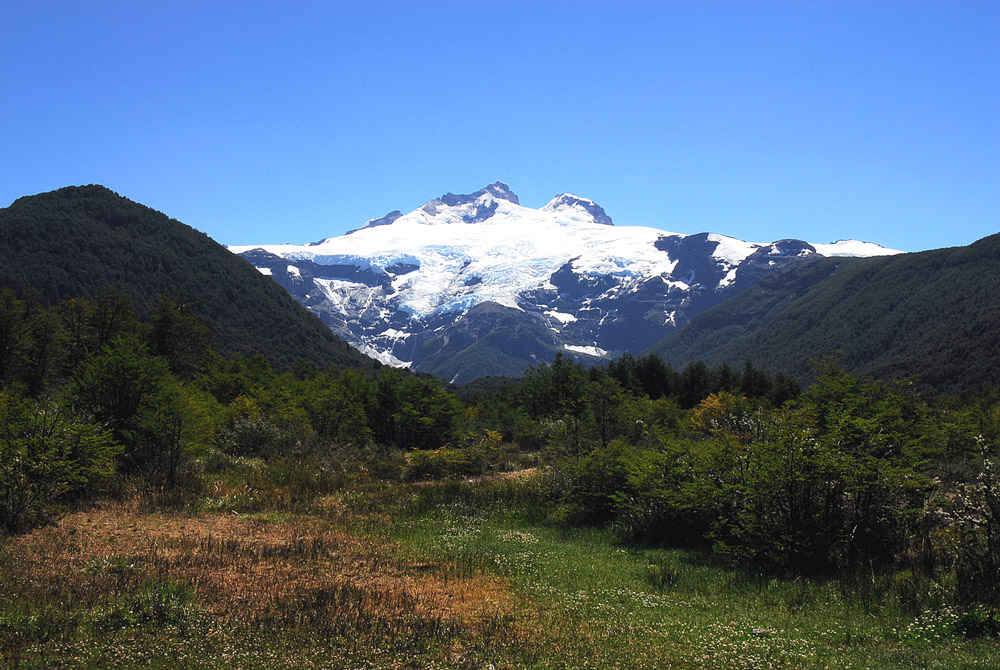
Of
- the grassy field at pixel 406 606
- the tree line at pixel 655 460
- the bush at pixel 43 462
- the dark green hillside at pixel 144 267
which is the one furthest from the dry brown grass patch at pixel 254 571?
the dark green hillside at pixel 144 267

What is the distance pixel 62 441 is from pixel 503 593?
43.4 feet

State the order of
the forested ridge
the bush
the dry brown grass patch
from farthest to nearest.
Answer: the bush, the dry brown grass patch, the forested ridge

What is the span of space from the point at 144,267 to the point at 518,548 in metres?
161

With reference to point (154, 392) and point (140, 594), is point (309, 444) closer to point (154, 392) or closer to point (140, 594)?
point (154, 392)

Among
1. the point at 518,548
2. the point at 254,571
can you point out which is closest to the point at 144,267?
the point at 254,571

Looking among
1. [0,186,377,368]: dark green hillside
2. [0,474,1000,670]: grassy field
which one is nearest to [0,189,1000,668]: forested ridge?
[0,474,1000,670]: grassy field

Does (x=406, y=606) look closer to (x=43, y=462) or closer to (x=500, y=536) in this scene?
(x=500, y=536)

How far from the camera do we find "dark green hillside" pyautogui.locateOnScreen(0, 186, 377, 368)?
13150 centimetres

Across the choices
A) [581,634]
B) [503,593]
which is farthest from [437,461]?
[581,634]

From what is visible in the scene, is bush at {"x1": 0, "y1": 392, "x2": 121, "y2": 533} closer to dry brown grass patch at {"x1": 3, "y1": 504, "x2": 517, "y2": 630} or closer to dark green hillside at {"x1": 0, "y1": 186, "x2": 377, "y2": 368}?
dry brown grass patch at {"x1": 3, "y1": 504, "x2": 517, "y2": 630}

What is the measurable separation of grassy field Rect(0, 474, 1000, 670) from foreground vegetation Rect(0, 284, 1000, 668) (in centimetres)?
6

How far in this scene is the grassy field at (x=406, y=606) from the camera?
804cm

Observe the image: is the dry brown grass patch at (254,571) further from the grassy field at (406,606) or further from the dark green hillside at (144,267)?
the dark green hillside at (144,267)

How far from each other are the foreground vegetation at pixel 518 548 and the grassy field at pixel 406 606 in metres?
0.06
